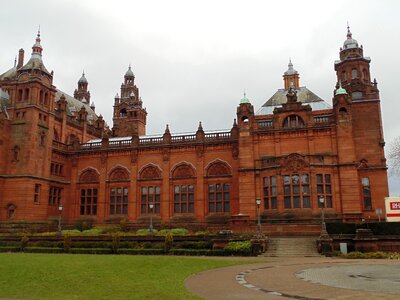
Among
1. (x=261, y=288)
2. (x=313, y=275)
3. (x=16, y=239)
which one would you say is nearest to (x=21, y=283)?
(x=261, y=288)

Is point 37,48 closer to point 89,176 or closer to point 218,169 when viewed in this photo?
point 89,176

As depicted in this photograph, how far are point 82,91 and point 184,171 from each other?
45.2m

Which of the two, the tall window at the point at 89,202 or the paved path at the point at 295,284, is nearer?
the paved path at the point at 295,284

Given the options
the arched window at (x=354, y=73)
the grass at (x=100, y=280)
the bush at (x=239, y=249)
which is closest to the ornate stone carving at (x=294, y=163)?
the bush at (x=239, y=249)

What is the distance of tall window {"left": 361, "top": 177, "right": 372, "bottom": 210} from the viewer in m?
46.4

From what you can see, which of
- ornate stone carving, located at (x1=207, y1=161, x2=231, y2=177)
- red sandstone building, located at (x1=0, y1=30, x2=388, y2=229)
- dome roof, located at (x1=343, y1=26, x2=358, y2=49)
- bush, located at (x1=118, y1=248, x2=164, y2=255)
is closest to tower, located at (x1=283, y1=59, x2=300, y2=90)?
red sandstone building, located at (x1=0, y1=30, x2=388, y2=229)

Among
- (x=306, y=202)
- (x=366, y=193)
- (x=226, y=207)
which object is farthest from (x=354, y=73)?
(x=226, y=207)

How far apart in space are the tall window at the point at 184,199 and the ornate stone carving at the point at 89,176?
1273 cm

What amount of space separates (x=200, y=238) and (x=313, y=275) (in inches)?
677

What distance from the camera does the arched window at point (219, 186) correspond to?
51.3 m

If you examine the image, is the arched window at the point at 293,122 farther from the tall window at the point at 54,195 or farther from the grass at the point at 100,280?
the tall window at the point at 54,195

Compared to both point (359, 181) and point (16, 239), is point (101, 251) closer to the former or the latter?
point (16, 239)

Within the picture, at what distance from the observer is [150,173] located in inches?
2178

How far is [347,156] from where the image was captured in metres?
44.5
